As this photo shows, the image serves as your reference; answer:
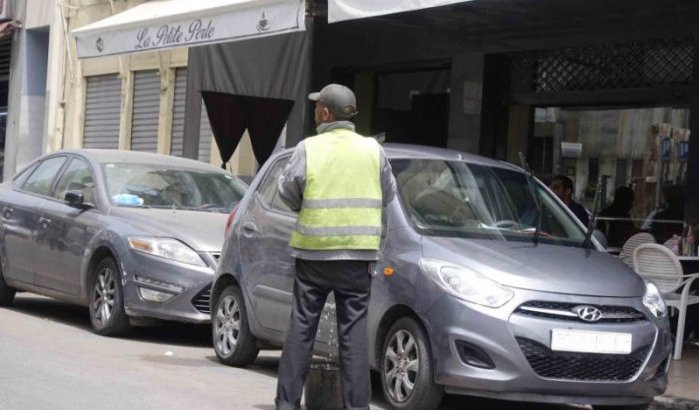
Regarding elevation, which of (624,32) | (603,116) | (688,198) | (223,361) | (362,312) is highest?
(624,32)

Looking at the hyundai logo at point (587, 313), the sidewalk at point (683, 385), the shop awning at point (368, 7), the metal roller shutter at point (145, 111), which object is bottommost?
the sidewalk at point (683, 385)

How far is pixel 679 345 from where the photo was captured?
10172 millimetres

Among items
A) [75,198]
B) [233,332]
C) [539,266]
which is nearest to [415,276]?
[539,266]

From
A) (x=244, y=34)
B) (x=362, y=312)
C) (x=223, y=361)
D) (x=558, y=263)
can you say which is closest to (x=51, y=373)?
(x=223, y=361)

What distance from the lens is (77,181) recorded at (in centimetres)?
1101

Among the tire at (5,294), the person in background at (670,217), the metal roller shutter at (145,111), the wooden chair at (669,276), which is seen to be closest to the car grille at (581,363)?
the wooden chair at (669,276)

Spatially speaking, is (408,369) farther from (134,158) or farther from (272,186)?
(134,158)

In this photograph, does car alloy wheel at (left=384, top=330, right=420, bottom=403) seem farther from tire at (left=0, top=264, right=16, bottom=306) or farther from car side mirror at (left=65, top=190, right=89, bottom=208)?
tire at (left=0, top=264, right=16, bottom=306)

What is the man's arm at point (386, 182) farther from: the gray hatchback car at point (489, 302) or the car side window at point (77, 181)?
the car side window at point (77, 181)

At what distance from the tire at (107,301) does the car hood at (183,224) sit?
41 centimetres

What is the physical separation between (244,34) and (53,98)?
1182cm

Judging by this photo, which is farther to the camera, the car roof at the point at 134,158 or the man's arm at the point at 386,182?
the car roof at the point at 134,158

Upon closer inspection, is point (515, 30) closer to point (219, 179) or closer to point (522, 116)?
point (522, 116)

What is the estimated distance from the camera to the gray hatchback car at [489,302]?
269 inches
